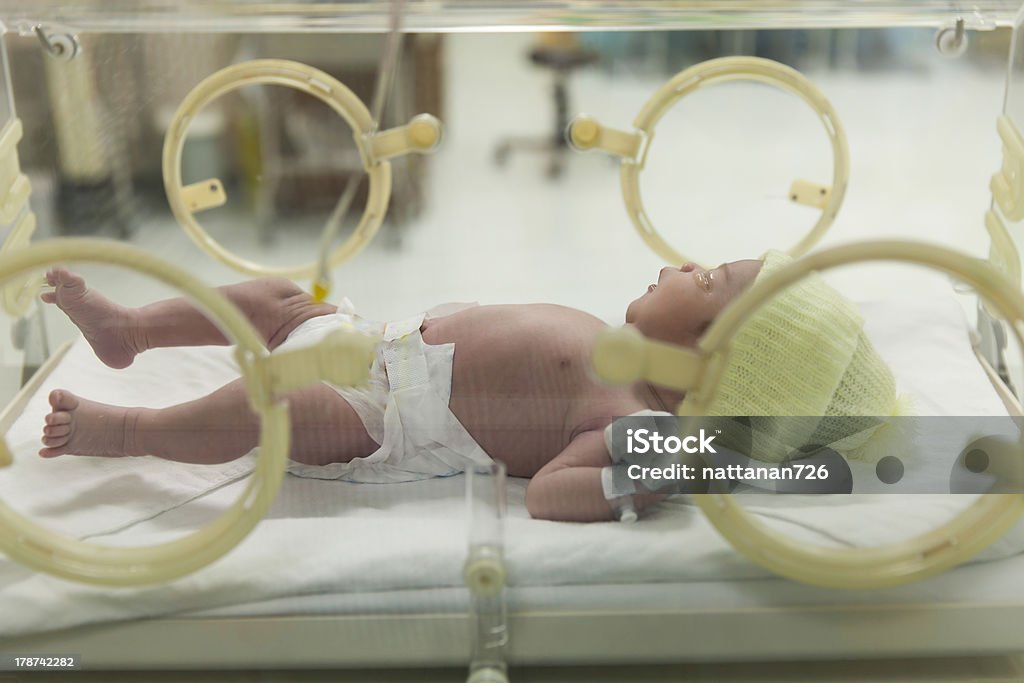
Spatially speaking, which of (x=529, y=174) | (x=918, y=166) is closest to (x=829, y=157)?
(x=918, y=166)

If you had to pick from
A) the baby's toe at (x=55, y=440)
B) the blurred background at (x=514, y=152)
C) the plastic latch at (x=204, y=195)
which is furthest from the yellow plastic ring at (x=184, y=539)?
the plastic latch at (x=204, y=195)

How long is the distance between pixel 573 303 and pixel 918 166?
0.57 metres

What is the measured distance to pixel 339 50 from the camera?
52.3 inches

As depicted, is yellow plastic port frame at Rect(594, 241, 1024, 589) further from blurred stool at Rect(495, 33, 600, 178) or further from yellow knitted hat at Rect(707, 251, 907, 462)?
blurred stool at Rect(495, 33, 600, 178)

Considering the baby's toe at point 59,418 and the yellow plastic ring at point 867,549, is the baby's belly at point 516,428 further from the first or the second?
the baby's toe at point 59,418

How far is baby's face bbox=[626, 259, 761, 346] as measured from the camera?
100 centimetres

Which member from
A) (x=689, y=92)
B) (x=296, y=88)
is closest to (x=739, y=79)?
(x=689, y=92)

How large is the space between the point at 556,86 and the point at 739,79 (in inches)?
10.0

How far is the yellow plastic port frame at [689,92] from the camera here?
4.54ft

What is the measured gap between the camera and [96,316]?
1.03m

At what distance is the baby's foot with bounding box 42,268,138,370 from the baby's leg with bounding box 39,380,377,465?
Result: 0.06 m

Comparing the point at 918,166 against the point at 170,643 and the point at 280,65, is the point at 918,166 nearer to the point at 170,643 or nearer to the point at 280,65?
the point at 280,65

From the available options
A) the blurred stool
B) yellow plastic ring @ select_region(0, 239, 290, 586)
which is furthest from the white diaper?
the blurred stool

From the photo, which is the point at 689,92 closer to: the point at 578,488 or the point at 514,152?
the point at 514,152
